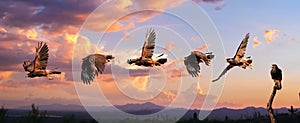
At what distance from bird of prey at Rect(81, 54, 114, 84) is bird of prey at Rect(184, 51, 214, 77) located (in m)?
4.39

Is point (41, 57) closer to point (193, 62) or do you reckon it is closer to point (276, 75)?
point (193, 62)

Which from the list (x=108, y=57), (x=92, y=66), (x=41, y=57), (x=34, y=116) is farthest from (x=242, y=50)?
(x=34, y=116)

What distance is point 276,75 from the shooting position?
20797 millimetres

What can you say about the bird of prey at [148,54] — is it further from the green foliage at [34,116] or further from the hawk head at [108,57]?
the green foliage at [34,116]

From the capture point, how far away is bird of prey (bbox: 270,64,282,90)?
20636mm

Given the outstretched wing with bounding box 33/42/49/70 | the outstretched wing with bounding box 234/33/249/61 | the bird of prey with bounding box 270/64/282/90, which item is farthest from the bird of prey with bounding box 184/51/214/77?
the outstretched wing with bounding box 33/42/49/70

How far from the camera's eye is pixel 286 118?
66.4 m

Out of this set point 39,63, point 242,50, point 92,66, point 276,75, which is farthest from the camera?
point 39,63

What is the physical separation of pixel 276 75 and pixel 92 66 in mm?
10813

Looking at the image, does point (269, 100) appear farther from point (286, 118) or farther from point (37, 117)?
point (286, 118)

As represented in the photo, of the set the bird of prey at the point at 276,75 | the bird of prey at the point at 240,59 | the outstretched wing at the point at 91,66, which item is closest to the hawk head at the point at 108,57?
the outstretched wing at the point at 91,66

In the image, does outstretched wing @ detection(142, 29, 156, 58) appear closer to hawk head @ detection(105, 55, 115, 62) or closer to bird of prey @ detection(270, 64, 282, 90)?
hawk head @ detection(105, 55, 115, 62)

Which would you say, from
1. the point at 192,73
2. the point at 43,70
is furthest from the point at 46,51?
the point at 192,73

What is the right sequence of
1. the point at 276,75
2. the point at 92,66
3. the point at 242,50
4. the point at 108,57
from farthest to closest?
the point at 92,66 → the point at 108,57 → the point at 242,50 → the point at 276,75
